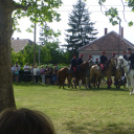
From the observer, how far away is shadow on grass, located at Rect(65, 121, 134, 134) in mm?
6833

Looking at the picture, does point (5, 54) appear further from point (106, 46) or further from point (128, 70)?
point (106, 46)

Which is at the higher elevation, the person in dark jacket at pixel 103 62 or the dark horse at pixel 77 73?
the person in dark jacket at pixel 103 62

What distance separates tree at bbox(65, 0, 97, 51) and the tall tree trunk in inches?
2082

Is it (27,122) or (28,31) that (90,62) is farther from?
(27,122)

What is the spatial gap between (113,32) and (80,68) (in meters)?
35.2

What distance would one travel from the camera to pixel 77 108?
10.2m

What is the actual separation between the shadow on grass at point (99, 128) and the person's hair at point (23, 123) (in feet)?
17.8

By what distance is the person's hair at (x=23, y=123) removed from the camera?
1.46m

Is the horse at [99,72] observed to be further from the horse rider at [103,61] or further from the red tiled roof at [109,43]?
the red tiled roof at [109,43]

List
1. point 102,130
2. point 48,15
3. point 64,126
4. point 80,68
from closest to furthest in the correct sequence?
1. point 102,130
2. point 64,126
3. point 48,15
4. point 80,68

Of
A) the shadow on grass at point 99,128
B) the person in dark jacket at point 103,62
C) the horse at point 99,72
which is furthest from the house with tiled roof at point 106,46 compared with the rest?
the shadow on grass at point 99,128

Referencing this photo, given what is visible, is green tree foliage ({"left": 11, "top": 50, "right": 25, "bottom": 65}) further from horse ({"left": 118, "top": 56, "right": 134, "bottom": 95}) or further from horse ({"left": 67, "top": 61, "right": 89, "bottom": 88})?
horse ({"left": 118, "top": 56, "right": 134, "bottom": 95})

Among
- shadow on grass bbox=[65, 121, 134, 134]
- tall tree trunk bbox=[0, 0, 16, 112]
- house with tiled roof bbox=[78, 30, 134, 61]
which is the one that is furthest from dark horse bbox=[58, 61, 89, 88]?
house with tiled roof bbox=[78, 30, 134, 61]

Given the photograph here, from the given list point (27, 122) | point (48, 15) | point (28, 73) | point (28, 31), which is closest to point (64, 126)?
point (48, 15)
